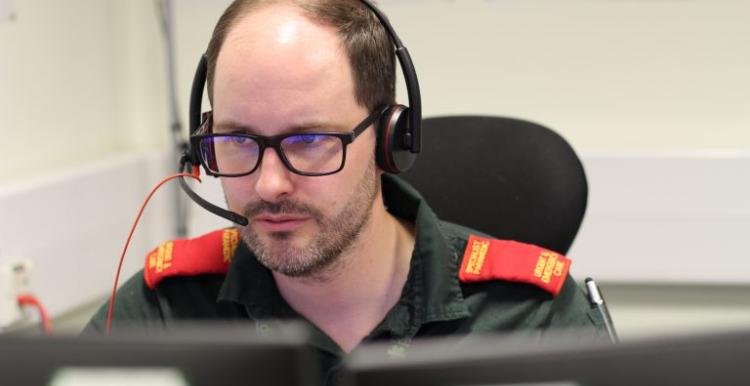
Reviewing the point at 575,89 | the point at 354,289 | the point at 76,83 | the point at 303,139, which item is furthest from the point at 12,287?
the point at 575,89

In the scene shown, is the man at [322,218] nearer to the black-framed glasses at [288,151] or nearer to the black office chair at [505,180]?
the black-framed glasses at [288,151]

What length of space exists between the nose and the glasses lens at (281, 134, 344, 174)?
0.05 ft

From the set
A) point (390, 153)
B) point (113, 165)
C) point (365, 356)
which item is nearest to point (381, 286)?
point (390, 153)

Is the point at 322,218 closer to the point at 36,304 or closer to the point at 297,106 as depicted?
the point at 297,106

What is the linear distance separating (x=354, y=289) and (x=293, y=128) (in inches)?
10.6

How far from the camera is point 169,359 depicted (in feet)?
1.50

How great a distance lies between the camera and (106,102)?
240 centimetres

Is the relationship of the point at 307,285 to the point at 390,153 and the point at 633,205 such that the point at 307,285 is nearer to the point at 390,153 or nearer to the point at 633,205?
the point at 390,153

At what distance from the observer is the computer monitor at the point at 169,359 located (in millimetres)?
455

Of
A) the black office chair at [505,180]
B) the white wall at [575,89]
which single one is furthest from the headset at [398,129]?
the white wall at [575,89]

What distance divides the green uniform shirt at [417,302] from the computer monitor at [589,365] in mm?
653

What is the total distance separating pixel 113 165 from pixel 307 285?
4.24ft

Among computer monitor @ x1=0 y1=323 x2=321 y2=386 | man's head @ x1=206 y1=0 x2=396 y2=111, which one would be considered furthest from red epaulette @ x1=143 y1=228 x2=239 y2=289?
computer monitor @ x1=0 y1=323 x2=321 y2=386

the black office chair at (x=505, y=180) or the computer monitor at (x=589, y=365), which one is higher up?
the computer monitor at (x=589, y=365)
